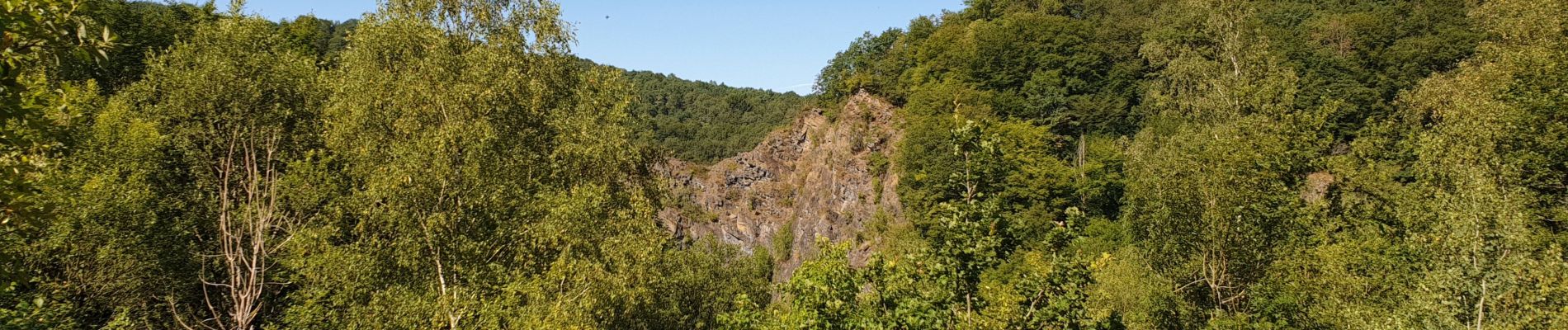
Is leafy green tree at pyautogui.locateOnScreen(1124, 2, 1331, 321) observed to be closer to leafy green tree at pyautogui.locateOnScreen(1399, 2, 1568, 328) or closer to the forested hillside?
the forested hillside

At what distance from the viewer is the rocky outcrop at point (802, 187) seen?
2461 inches

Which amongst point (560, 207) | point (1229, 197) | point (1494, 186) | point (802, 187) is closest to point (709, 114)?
point (802, 187)

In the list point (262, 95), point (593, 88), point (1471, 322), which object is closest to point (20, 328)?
point (262, 95)

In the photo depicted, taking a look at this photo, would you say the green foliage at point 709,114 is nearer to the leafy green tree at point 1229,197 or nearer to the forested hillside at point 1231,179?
the forested hillside at point 1231,179

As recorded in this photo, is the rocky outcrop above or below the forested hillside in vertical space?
below

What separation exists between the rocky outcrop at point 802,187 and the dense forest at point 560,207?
27870mm

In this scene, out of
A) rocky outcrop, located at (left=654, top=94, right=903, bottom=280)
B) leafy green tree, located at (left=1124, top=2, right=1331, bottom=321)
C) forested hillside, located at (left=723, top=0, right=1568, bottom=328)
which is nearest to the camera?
forested hillside, located at (left=723, top=0, right=1568, bottom=328)

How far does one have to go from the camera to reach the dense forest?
8094mm

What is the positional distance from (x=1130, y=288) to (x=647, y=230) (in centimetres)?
2353

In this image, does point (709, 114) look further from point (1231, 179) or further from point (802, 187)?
point (1231, 179)

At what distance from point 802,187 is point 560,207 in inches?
2346

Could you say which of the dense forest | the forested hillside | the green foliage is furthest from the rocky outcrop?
the dense forest

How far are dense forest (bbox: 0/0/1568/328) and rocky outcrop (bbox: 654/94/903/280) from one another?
27.9 metres

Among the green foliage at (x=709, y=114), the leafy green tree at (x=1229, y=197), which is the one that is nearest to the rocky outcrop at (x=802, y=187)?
the green foliage at (x=709, y=114)
